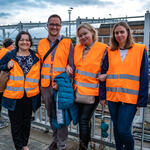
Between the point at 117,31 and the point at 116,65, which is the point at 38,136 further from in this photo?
the point at 117,31

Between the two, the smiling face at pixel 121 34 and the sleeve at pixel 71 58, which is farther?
the sleeve at pixel 71 58

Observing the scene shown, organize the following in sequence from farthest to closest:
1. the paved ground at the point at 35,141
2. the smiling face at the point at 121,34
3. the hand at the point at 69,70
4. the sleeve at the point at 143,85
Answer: the paved ground at the point at 35,141, the hand at the point at 69,70, the smiling face at the point at 121,34, the sleeve at the point at 143,85

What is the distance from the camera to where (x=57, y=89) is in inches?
100

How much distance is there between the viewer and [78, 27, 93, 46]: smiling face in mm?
2372

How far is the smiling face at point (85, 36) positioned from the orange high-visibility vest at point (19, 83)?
34.1 inches

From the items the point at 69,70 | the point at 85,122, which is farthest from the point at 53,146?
the point at 69,70

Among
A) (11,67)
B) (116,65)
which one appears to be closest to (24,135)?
(11,67)

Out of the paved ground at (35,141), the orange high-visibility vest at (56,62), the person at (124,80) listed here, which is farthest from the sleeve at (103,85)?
the paved ground at (35,141)

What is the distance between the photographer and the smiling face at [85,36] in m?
2.37

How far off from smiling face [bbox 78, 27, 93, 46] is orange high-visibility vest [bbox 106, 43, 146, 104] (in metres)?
0.45

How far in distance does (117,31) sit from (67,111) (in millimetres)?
1340

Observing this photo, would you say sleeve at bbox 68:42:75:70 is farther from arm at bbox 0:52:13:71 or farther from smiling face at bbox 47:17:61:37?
arm at bbox 0:52:13:71

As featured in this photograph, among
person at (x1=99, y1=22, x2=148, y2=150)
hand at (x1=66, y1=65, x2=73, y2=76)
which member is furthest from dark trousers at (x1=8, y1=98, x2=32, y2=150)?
person at (x1=99, y1=22, x2=148, y2=150)

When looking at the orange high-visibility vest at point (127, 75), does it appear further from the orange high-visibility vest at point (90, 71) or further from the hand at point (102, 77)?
the orange high-visibility vest at point (90, 71)
